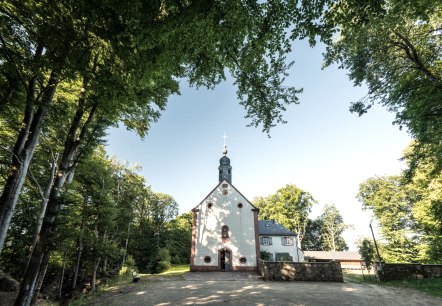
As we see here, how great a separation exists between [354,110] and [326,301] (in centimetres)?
1081

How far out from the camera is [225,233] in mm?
24625

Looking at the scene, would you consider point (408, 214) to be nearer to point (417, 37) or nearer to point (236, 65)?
point (417, 37)

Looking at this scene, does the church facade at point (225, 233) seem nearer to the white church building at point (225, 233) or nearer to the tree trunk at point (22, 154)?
the white church building at point (225, 233)

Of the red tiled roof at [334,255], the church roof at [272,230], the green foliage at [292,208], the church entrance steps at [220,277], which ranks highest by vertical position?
the green foliage at [292,208]

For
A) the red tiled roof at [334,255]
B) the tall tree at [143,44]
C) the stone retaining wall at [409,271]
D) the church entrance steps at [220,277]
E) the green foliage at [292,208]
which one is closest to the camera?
the tall tree at [143,44]

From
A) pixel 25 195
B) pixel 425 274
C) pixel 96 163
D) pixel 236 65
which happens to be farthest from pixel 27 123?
pixel 425 274

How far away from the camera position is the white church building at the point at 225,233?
2336cm

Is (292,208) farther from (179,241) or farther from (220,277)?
(220,277)

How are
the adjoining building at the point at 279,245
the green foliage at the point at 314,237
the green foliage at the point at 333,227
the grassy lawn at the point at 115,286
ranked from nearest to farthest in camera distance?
the grassy lawn at the point at 115,286
the adjoining building at the point at 279,245
the green foliage at the point at 314,237
the green foliage at the point at 333,227

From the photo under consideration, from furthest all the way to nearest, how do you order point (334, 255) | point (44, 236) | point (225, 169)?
point (334, 255)
point (225, 169)
point (44, 236)

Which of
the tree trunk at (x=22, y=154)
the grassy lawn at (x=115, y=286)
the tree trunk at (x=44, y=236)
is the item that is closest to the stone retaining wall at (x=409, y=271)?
the grassy lawn at (x=115, y=286)

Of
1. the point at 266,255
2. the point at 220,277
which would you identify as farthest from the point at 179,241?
the point at 220,277

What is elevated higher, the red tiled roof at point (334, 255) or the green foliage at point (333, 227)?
the green foliage at point (333, 227)

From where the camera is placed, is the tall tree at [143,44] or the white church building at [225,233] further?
the white church building at [225,233]
